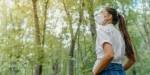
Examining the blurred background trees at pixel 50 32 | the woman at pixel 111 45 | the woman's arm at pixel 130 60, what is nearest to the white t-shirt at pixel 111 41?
the woman at pixel 111 45

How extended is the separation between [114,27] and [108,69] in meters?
0.36

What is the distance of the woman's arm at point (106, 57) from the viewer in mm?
2801

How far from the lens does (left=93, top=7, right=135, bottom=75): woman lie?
9.36 ft

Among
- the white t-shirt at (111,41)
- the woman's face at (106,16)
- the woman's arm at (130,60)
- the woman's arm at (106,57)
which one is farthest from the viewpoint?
the woman's arm at (130,60)

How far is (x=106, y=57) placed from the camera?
9.18 feet

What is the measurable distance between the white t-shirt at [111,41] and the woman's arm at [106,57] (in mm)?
42

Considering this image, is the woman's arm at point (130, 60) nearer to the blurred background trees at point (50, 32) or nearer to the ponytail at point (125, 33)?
the ponytail at point (125, 33)

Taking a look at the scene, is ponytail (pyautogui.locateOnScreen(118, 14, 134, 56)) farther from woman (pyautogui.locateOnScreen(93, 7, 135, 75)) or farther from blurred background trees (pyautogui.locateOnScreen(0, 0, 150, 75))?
blurred background trees (pyautogui.locateOnScreen(0, 0, 150, 75))

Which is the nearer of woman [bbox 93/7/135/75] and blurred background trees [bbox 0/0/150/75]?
woman [bbox 93/7/135/75]

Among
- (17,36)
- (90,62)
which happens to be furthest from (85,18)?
(17,36)

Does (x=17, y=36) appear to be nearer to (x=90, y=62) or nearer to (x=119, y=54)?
(x=90, y=62)

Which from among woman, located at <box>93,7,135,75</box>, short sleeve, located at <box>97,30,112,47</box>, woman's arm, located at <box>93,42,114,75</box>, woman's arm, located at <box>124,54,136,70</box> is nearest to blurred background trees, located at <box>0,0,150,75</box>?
woman's arm, located at <box>124,54,136,70</box>

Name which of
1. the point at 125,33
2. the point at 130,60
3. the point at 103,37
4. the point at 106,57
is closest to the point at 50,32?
the point at 130,60

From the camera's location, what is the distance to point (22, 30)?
20.3 m
